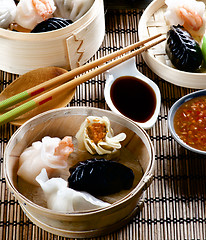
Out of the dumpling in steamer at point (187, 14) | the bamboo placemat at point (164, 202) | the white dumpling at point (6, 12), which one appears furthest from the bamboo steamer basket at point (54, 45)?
the dumpling in steamer at point (187, 14)

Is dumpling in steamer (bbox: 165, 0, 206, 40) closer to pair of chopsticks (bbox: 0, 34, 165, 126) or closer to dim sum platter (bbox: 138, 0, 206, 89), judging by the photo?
dim sum platter (bbox: 138, 0, 206, 89)

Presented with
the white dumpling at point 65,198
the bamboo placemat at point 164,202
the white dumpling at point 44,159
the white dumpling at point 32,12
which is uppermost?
the white dumpling at point 32,12

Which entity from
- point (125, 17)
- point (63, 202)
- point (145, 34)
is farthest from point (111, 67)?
point (63, 202)

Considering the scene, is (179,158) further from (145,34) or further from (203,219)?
(145,34)

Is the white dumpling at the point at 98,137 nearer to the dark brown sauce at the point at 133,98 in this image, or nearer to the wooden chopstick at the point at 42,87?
the dark brown sauce at the point at 133,98

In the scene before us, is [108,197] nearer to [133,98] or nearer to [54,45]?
[133,98]

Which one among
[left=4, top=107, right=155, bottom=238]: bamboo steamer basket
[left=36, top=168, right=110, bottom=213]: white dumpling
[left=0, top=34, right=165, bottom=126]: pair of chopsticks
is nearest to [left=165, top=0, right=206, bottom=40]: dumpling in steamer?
[left=0, top=34, right=165, bottom=126]: pair of chopsticks
